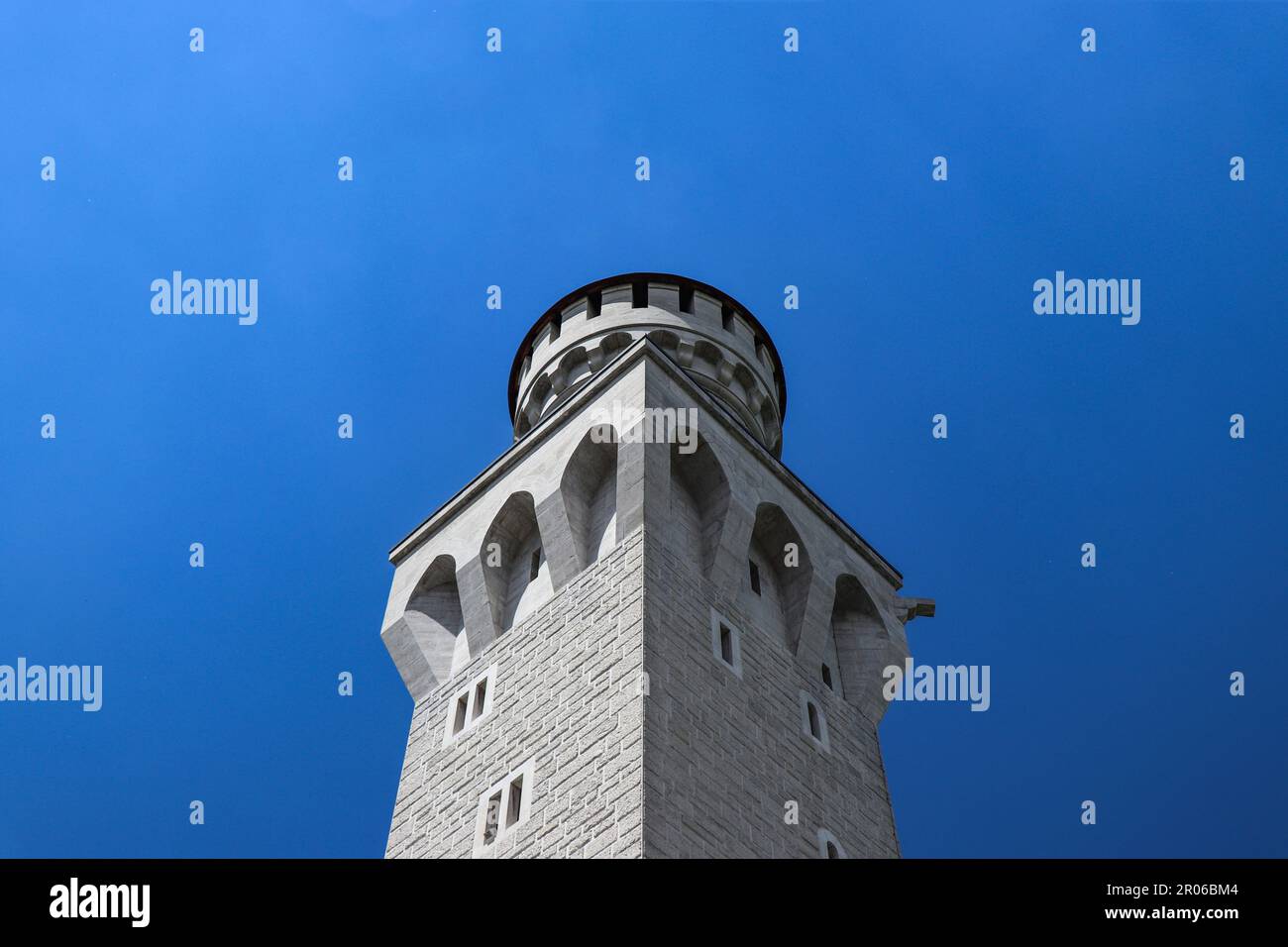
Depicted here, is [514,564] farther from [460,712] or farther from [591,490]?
[460,712]

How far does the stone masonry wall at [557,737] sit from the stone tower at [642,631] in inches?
1.1

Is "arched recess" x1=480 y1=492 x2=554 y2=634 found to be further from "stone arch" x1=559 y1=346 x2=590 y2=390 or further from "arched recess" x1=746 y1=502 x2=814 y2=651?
"stone arch" x1=559 y1=346 x2=590 y2=390

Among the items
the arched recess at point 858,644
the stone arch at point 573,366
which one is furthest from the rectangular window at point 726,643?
the stone arch at point 573,366

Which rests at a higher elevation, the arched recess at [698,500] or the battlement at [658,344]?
the battlement at [658,344]

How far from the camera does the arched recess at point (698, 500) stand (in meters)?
18.8

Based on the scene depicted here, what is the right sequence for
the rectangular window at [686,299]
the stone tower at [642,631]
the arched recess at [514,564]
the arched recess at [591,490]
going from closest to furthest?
the stone tower at [642,631] < the arched recess at [591,490] < the arched recess at [514,564] < the rectangular window at [686,299]

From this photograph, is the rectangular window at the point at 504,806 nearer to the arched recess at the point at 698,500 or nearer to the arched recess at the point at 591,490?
the arched recess at the point at 591,490

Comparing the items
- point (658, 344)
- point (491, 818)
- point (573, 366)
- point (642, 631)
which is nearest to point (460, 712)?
point (491, 818)

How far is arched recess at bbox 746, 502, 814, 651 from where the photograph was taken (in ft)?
63.2

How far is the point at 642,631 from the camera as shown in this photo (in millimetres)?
16328
